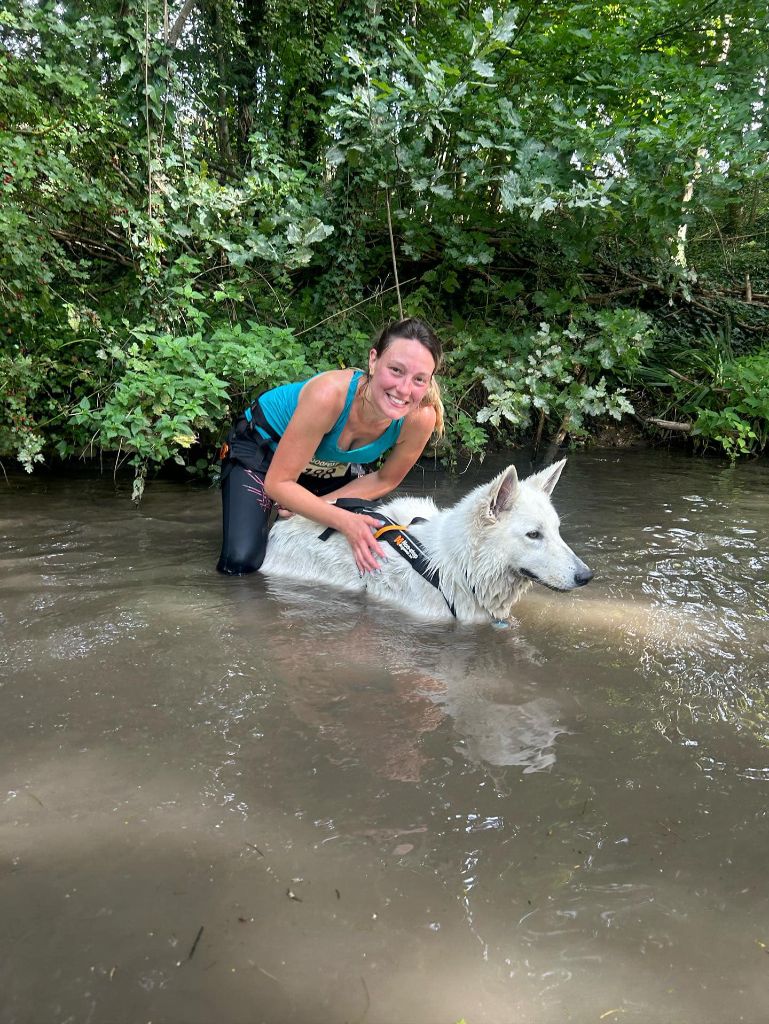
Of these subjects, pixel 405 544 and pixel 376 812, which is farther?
pixel 405 544

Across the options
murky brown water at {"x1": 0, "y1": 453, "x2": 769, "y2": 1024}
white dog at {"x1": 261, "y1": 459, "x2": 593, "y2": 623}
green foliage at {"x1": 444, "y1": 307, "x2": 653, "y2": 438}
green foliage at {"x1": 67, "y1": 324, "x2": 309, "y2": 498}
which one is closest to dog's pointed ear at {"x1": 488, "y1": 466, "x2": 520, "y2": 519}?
white dog at {"x1": 261, "y1": 459, "x2": 593, "y2": 623}

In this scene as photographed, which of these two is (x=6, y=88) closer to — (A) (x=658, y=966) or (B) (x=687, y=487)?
(A) (x=658, y=966)

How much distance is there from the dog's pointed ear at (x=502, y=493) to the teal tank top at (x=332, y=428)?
99 cm

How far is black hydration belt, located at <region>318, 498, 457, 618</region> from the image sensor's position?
3.77m

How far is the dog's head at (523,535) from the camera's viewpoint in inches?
133

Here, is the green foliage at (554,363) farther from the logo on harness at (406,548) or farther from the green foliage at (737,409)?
the logo on harness at (406,548)

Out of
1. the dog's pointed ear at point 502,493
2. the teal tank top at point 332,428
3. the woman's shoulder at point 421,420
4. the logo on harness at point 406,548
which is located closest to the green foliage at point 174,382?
the teal tank top at point 332,428

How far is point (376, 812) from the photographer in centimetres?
191

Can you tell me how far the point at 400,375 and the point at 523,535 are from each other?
1.13 meters

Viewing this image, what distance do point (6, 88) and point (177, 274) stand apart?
180cm

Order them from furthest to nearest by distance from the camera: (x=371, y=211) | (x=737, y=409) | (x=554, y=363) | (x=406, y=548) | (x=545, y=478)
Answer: (x=737, y=409) → (x=371, y=211) → (x=554, y=363) → (x=406, y=548) → (x=545, y=478)

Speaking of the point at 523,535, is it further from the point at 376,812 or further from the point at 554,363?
the point at 554,363

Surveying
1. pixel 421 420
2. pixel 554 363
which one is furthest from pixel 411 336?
pixel 554 363

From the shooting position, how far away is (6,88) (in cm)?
510
